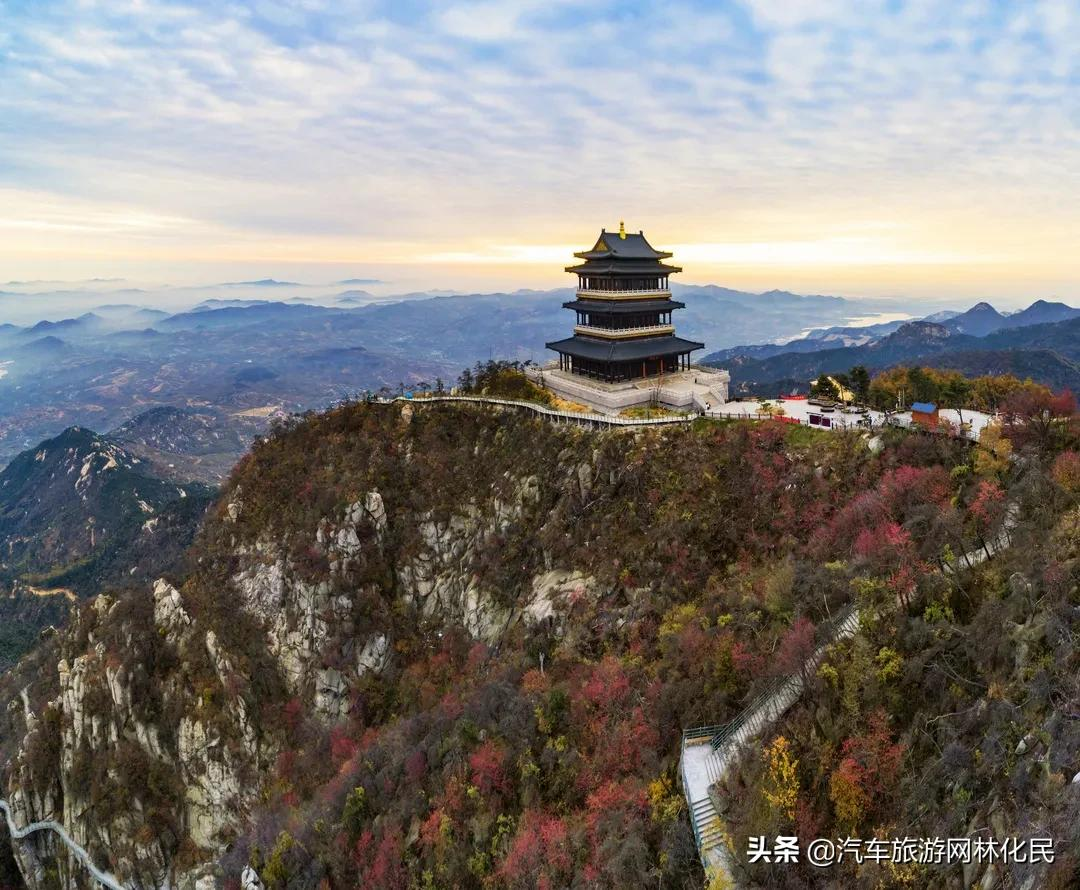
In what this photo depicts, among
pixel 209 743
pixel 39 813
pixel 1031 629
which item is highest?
pixel 1031 629

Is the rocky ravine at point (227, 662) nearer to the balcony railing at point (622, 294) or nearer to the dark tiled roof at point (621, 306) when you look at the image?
the dark tiled roof at point (621, 306)

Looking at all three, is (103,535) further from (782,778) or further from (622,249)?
(782,778)

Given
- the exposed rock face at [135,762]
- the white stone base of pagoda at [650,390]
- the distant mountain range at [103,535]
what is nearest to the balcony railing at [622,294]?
the white stone base of pagoda at [650,390]

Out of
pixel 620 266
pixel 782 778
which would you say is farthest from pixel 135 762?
pixel 620 266

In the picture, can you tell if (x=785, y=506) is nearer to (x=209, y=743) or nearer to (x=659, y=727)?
(x=659, y=727)

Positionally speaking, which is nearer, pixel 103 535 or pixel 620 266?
pixel 620 266

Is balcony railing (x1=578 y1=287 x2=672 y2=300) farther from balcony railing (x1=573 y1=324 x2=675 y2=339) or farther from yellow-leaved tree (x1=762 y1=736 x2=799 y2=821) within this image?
yellow-leaved tree (x1=762 y1=736 x2=799 y2=821)

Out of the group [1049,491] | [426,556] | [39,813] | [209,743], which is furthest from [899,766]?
[39,813]

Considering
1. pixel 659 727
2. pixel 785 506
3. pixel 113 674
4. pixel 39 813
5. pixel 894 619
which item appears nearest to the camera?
pixel 894 619
